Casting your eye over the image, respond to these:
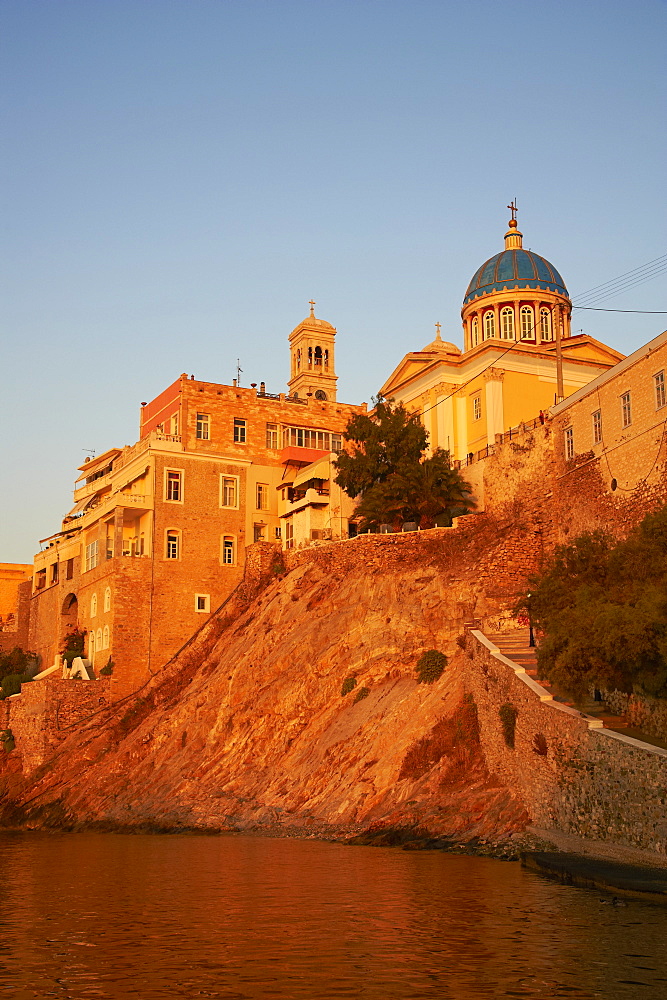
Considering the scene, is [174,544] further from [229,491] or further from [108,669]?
[108,669]

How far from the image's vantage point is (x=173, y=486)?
6006 centimetres

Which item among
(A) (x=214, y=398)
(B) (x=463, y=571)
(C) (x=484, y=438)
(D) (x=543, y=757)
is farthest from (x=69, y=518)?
(D) (x=543, y=757)

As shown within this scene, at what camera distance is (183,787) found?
43.6 metres

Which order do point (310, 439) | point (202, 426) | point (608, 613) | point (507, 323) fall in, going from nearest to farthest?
point (608, 613)
point (507, 323)
point (202, 426)
point (310, 439)

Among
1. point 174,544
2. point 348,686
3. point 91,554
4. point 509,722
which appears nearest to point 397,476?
point 348,686

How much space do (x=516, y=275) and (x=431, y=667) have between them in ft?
104

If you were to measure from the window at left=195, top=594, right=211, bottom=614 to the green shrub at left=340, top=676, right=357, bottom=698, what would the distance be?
1843cm

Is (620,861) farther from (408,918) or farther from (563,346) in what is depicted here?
(563,346)

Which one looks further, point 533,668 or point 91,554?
point 91,554

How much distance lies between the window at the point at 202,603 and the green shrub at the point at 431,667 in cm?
2146

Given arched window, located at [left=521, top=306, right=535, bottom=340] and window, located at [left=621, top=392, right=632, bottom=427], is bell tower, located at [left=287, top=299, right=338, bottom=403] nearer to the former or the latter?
arched window, located at [left=521, top=306, right=535, bottom=340]

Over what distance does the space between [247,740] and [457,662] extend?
10.4 meters

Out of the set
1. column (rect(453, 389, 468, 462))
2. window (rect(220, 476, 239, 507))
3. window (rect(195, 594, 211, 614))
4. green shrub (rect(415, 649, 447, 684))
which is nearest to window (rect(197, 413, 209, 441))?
window (rect(220, 476, 239, 507))

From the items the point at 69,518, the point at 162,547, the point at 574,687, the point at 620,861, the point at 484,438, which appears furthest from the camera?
the point at 69,518
